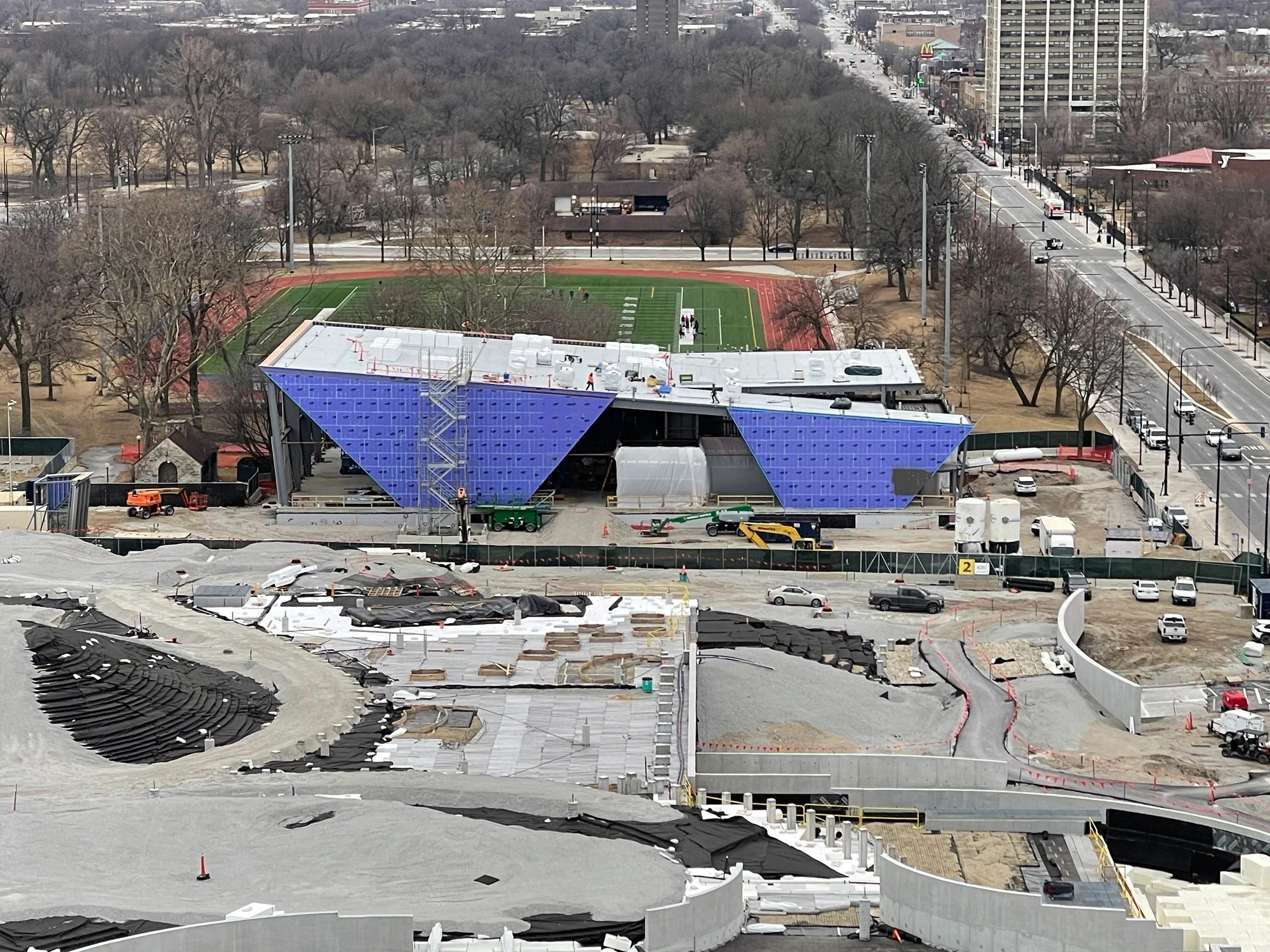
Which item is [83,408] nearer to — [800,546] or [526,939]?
[800,546]

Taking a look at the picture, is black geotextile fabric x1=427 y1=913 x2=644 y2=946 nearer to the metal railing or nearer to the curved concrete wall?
the metal railing

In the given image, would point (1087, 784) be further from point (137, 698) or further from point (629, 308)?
point (629, 308)

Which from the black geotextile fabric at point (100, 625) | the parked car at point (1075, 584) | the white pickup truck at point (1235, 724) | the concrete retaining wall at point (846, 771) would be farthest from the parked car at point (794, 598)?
the black geotextile fabric at point (100, 625)

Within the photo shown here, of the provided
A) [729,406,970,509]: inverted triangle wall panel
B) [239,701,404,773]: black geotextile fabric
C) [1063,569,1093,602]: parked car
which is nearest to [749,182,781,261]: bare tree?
[729,406,970,509]: inverted triangle wall panel

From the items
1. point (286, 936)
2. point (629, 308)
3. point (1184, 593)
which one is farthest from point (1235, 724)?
point (629, 308)

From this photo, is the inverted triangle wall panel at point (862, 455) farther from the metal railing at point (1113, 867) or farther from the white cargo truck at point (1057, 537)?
the metal railing at point (1113, 867)

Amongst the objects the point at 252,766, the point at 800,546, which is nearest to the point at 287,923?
the point at 252,766
